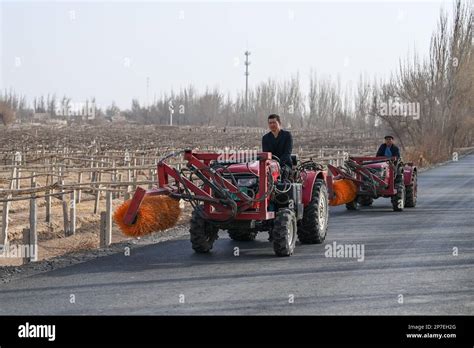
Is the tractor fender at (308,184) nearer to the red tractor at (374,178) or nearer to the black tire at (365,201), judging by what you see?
the red tractor at (374,178)

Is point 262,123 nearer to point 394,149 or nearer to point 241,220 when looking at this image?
point 394,149

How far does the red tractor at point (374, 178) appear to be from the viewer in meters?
19.7

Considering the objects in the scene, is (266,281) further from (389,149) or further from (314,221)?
(389,149)

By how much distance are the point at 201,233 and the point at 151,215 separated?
861mm

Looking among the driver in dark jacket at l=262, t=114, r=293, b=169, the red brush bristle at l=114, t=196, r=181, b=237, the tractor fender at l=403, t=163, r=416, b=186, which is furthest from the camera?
the tractor fender at l=403, t=163, r=416, b=186

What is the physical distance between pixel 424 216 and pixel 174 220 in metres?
7.77

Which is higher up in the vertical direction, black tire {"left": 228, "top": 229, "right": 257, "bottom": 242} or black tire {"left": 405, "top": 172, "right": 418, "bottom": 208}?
black tire {"left": 405, "top": 172, "right": 418, "bottom": 208}

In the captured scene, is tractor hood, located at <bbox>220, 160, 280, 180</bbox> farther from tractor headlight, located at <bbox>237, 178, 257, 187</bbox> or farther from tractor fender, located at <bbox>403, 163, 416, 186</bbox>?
tractor fender, located at <bbox>403, 163, 416, 186</bbox>

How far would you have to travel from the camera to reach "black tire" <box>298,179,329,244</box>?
542 inches

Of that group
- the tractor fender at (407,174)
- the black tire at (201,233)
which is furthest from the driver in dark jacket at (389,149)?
the black tire at (201,233)

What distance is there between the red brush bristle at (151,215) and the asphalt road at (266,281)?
0.48 meters

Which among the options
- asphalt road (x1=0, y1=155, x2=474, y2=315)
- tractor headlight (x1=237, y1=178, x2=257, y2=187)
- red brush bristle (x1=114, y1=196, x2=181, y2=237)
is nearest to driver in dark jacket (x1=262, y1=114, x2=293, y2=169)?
tractor headlight (x1=237, y1=178, x2=257, y2=187)

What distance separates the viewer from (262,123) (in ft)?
388

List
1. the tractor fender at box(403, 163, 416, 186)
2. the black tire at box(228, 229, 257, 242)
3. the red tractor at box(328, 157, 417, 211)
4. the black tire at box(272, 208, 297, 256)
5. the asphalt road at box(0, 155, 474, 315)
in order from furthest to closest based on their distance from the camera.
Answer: the tractor fender at box(403, 163, 416, 186), the red tractor at box(328, 157, 417, 211), the black tire at box(228, 229, 257, 242), the black tire at box(272, 208, 297, 256), the asphalt road at box(0, 155, 474, 315)
